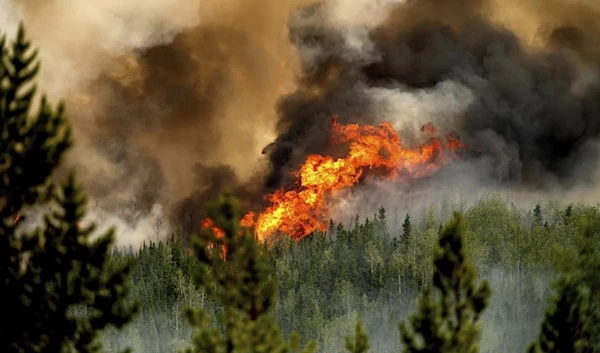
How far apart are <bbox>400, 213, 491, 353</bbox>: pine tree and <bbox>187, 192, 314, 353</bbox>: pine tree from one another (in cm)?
983

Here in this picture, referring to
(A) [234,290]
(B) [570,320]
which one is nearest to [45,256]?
(A) [234,290]

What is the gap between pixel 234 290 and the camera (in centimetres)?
3291

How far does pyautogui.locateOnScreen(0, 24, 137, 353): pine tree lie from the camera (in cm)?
2280

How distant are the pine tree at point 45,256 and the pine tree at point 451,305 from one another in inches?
925

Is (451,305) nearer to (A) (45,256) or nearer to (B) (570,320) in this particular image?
(B) (570,320)

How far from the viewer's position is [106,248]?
23.2 meters

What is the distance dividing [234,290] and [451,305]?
51.6ft

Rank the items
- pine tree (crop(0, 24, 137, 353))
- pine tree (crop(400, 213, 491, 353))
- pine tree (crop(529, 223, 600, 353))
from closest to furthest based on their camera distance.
Answer: pine tree (crop(0, 24, 137, 353)), pine tree (crop(400, 213, 491, 353)), pine tree (crop(529, 223, 600, 353))

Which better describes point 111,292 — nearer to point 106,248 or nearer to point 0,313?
point 106,248

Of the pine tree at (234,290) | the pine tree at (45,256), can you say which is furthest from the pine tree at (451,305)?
the pine tree at (45,256)

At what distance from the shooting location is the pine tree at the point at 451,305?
139 ft

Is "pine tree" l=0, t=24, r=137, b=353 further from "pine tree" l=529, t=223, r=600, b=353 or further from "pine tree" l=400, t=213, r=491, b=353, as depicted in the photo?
"pine tree" l=529, t=223, r=600, b=353

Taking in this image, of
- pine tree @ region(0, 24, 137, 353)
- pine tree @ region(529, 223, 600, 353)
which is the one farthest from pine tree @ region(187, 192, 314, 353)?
pine tree @ region(529, 223, 600, 353)

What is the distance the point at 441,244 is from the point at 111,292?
82.0 ft
